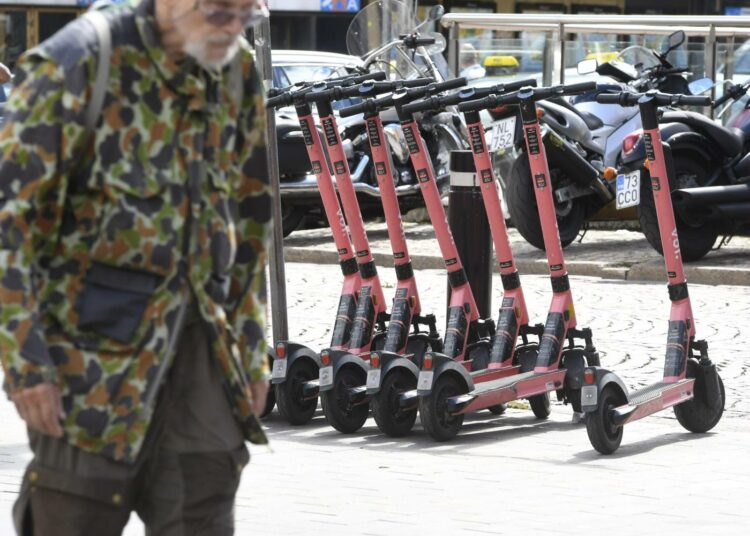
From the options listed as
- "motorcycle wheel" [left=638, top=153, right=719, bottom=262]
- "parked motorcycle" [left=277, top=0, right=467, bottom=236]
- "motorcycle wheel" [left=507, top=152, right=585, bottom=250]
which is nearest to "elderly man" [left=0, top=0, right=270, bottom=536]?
"motorcycle wheel" [left=507, top=152, right=585, bottom=250]

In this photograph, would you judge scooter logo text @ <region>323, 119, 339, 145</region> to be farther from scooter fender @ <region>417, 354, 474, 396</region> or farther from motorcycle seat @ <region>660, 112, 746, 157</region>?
motorcycle seat @ <region>660, 112, 746, 157</region>

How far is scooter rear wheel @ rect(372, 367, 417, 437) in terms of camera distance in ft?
22.7

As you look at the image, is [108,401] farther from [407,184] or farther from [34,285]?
[407,184]

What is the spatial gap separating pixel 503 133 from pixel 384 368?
1.27 m

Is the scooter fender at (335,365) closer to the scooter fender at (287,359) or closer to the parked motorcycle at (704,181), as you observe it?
the scooter fender at (287,359)

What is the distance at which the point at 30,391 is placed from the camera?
298 cm

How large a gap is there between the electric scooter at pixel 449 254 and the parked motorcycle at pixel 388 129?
7515 millimetres

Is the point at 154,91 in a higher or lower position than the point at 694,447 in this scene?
higher

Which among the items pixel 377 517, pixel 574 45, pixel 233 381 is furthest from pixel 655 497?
pixel 574 45

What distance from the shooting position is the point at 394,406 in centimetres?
700

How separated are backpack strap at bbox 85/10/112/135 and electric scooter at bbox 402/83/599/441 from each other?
3872mm

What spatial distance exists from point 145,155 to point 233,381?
17.9 inches

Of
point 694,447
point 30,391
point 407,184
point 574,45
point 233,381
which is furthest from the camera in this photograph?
point 574,45

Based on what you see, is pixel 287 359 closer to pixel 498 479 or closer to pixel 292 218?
pixel 498 479
